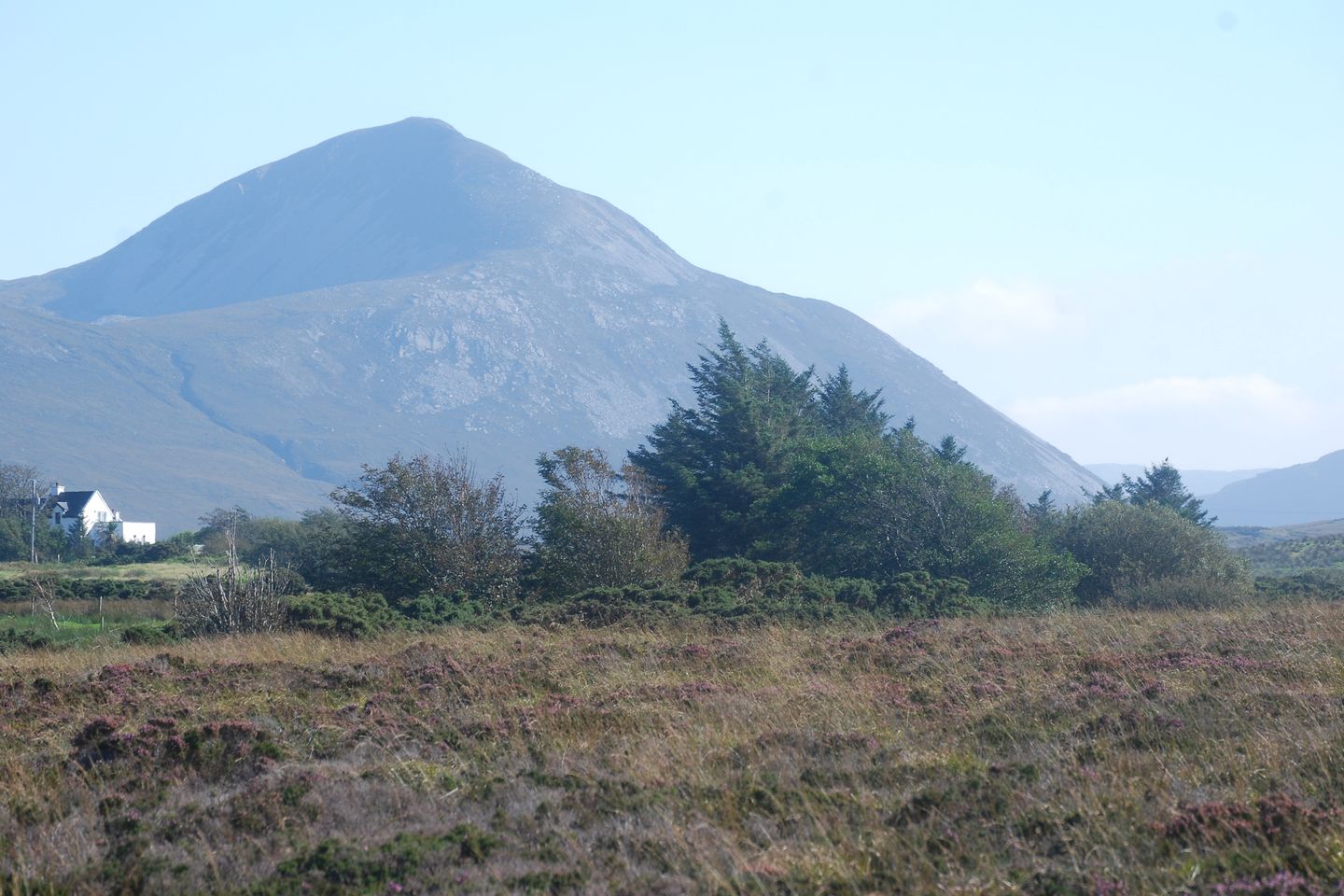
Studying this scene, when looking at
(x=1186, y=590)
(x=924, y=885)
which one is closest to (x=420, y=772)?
(x=924, y=885)

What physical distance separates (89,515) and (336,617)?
94928 mm

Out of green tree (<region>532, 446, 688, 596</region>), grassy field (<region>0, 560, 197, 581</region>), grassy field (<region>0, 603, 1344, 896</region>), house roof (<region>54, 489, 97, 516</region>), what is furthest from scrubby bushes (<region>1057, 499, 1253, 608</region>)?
house roof (<region>54, 489, 97, 516</region>)

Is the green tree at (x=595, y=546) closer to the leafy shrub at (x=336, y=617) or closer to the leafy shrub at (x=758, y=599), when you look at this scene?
the leafy shrub at (x=758, y=599)

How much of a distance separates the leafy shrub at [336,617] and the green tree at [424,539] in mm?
5922

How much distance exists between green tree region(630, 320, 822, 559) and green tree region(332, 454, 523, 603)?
7.93m

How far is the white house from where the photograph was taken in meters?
88.6

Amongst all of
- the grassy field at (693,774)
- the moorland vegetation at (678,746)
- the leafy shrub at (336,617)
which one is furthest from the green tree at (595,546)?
the grassy field at (693,774)

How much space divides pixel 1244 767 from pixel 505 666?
25.5 feet

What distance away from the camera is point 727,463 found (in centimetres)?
3544

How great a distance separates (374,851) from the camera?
247 inches

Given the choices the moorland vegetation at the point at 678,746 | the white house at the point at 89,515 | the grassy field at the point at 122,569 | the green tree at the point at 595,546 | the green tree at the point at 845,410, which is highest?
the green tree at the point at 845,410

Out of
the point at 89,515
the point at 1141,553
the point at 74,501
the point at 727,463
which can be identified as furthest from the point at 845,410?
the point at 74,501

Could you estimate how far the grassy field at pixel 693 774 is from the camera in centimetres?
588

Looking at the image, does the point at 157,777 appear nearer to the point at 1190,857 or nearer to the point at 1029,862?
the point at 1029,862
